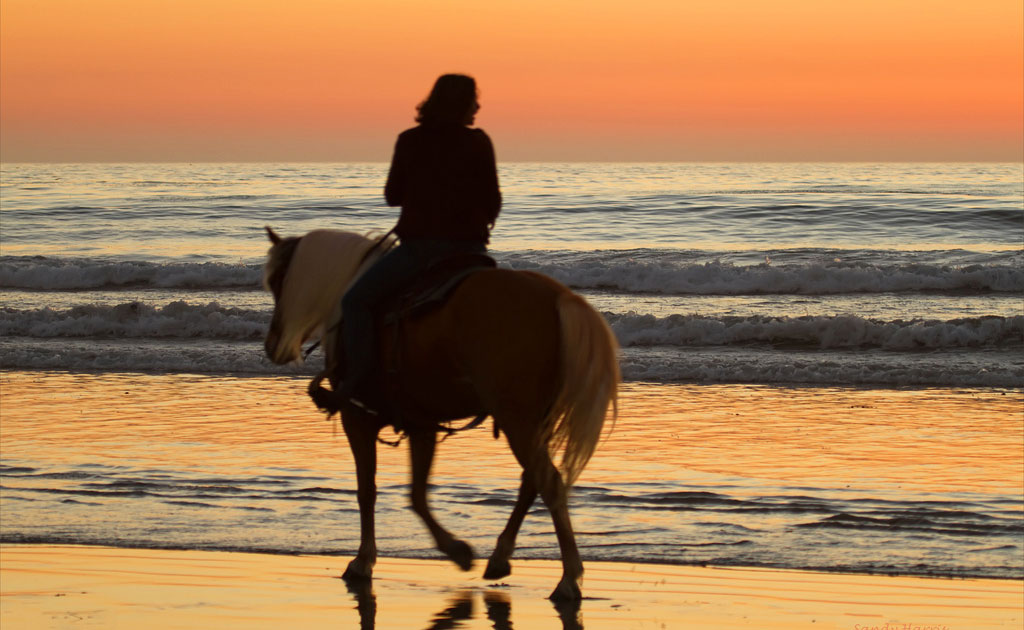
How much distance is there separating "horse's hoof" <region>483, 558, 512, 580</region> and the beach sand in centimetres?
13

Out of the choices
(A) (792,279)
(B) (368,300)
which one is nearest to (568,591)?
(B) (368,300)

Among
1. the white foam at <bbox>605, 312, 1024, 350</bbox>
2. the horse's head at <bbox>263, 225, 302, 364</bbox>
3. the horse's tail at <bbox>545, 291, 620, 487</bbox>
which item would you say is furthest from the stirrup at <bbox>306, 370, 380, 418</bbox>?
→ the white foam at <bbox>605, 312, 1024, 350</bbox>

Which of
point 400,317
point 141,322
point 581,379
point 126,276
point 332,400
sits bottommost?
point 141,322

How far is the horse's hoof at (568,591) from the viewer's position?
5.02m

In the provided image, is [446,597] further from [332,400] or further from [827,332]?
[827,332]

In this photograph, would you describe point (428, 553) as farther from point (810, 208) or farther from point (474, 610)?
point (810, 208)

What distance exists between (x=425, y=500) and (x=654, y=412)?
5.19 metres

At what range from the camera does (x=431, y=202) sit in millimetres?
5020

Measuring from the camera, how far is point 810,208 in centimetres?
3344

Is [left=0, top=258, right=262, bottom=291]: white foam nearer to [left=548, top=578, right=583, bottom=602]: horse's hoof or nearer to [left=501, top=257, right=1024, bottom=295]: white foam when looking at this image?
[left=501, top=257, right=1024, bottom=295]: white foam

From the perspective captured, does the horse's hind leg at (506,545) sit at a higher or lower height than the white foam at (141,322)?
higher

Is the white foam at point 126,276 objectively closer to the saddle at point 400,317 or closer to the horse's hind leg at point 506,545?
the saddle at point 400,317

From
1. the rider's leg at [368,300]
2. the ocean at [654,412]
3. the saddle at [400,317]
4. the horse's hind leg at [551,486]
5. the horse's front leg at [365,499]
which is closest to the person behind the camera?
the horse's hind leg at [551,486]

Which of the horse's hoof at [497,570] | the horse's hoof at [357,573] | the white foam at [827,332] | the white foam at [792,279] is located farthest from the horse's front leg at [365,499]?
the white foam at [792,279]
